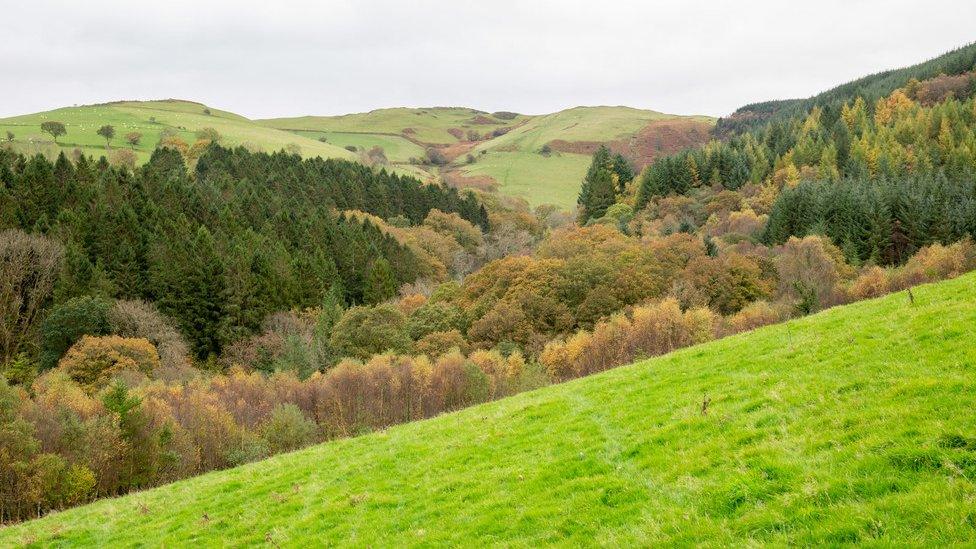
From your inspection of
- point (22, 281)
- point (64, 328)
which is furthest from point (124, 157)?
point (64, 328)

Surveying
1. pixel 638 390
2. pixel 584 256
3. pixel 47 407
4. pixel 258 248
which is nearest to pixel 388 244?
pixel 258 248

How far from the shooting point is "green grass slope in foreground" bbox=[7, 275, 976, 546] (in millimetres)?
9961

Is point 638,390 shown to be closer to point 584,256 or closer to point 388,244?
point 584,256

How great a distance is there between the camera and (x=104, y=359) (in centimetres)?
6875

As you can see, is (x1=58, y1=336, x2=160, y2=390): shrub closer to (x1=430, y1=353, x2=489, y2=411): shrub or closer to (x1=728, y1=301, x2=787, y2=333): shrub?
(x1=430, y1=353, x2=489, y2=411): shrub

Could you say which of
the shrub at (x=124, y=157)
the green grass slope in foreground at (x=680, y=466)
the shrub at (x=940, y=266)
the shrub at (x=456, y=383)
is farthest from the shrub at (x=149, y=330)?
the shrub at (x=124, y=157)

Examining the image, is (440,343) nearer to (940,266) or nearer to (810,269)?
(810,269)

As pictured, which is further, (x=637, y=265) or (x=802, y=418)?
(x=637, y=265)

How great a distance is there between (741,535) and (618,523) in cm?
248

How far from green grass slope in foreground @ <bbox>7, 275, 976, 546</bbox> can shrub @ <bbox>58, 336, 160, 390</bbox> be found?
157 ft

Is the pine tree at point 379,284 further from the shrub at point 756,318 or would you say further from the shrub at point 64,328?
the shrub at point 756,318

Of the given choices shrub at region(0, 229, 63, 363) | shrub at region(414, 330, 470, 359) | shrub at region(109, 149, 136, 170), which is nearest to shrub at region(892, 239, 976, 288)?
shrub at region(414, 330, 470, 359)

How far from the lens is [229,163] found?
555 ft

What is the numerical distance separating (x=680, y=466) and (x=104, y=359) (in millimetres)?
72854
